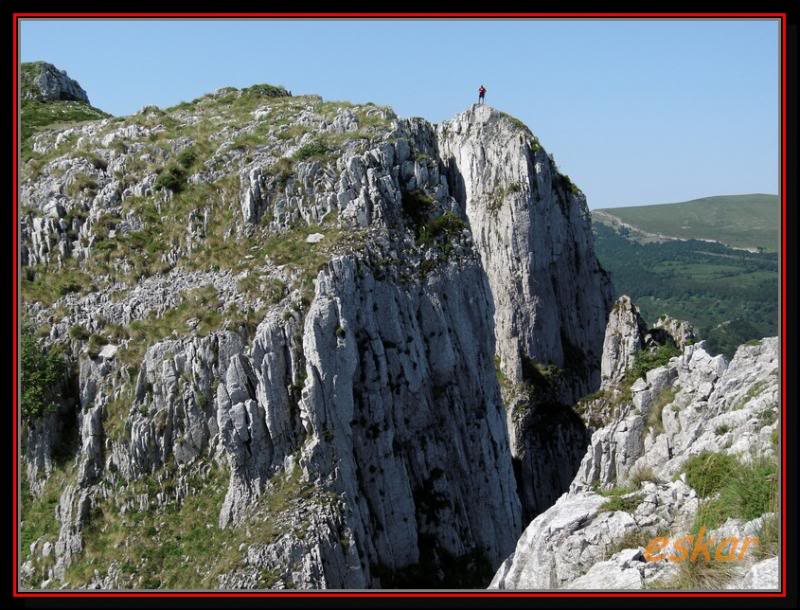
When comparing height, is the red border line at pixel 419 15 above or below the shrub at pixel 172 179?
below

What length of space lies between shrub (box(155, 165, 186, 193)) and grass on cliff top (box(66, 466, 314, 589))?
21.5 meters

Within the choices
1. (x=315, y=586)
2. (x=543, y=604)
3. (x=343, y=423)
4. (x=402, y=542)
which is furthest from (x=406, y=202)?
(x=543, y=604)

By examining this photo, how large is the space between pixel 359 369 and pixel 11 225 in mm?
25301

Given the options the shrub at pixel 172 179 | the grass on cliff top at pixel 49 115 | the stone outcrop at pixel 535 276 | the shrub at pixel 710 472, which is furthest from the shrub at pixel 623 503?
the stone outcrop at pixel 535 276

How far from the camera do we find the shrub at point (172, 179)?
148 ft

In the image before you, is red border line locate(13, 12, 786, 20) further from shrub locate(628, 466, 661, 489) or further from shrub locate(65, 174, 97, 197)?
shrub locate(65, 174, 97, 197)

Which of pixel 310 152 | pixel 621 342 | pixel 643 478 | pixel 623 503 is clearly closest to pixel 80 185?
pixel 310 152

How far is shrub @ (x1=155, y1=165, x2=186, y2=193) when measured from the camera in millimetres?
45250

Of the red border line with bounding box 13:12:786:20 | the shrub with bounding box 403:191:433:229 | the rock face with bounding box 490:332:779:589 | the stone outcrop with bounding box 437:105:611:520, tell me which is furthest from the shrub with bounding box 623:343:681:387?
the red border line with bounding box 13:12:786:20

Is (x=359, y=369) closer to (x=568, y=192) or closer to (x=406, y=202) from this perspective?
(x=406, y=202)

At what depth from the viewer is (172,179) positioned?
4534 centimetres

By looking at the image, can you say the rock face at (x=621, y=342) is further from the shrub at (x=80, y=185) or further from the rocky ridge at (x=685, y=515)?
the shrub at (x=80, y=185)

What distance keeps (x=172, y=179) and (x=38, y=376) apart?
16682 mm

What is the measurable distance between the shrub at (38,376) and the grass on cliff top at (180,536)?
7.16 m
